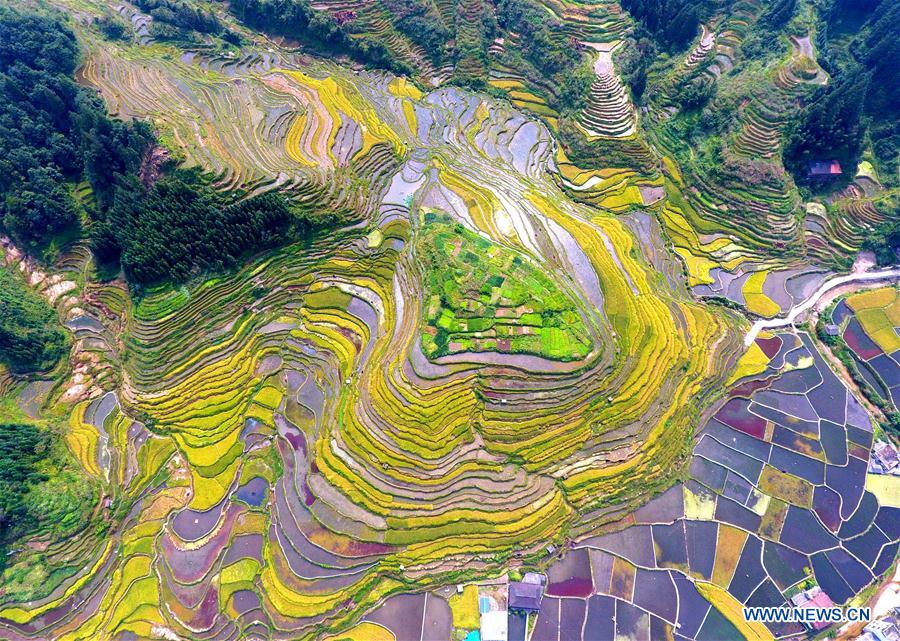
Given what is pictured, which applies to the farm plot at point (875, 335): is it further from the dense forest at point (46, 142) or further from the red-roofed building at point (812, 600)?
the dense forest at point (46, 142)

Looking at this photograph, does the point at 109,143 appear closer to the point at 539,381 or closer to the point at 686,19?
the point at 539,381

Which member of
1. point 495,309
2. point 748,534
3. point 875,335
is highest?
point 875,335

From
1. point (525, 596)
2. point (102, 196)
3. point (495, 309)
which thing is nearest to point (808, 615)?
point (525, 596)

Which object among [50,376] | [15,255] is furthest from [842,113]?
[15,255]

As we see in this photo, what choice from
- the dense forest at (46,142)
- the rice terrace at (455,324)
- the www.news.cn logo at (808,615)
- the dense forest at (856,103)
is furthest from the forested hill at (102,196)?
the dense forest at (856,103)

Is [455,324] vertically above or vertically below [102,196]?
above

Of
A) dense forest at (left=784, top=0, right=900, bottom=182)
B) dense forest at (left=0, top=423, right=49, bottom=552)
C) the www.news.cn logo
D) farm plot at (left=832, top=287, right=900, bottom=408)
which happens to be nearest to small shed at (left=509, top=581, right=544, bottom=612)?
the www.news.cn logo

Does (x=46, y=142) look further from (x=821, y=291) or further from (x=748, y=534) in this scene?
(x=821, y=291)
